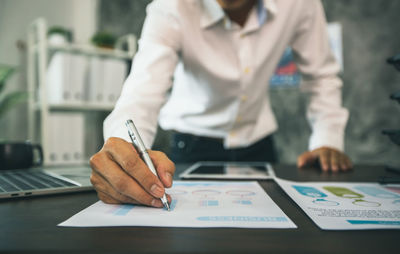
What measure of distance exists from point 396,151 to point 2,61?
2.54 m

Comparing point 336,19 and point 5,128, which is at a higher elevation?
point 336,19

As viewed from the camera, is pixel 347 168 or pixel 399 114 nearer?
pixel 347 168

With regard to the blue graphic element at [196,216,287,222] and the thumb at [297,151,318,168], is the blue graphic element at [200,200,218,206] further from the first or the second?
the thumb at [297,151,318,168]

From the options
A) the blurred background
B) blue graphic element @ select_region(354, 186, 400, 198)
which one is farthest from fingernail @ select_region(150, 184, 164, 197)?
the blurred background

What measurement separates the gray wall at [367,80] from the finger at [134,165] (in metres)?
1.28

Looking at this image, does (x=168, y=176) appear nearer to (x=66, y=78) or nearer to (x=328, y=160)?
(x=328, y=160)

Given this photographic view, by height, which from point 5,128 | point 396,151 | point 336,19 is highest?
point 336,19

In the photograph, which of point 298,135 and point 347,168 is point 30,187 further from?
point 298,135

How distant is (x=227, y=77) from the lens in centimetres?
94

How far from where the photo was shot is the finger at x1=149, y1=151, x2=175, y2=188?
0.38 metres

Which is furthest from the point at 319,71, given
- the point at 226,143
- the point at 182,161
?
the point at 182,161

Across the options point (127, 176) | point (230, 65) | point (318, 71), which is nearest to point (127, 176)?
point (127, 176)

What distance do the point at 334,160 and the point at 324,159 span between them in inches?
0.9

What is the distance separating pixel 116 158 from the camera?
0.39 meters
